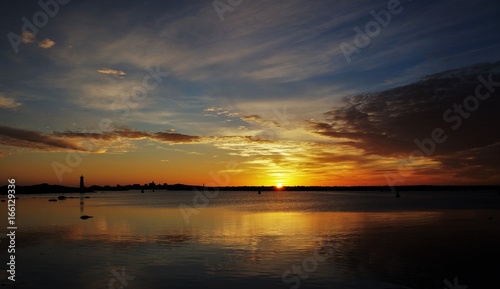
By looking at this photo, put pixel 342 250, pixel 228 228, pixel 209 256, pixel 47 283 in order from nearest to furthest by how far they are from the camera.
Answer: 1. pixel 47 283
2. pixel 209 256
3. pixel 342 250
4. pixel 228 228

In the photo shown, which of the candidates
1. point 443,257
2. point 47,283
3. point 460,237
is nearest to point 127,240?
point 47,283

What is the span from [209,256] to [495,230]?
3630 centimetres

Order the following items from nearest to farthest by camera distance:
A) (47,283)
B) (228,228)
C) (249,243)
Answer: (47,283), (249,243), (228,228)

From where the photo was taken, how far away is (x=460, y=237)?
1580 inches

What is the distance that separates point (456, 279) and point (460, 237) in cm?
1979

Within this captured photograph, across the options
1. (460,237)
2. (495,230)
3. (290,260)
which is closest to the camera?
(290,260)

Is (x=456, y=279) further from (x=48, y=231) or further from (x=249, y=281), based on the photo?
(x=48, y=231)

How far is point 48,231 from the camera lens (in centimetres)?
4700

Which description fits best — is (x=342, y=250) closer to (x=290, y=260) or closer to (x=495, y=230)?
(x=290, y=260)

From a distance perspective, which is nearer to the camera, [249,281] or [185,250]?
[249,281]

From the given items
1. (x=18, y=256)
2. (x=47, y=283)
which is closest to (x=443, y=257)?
(x=47, y=283)

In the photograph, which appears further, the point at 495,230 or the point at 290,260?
the point at 495,230

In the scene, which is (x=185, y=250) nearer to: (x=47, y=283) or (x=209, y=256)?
(x=209, y=256)

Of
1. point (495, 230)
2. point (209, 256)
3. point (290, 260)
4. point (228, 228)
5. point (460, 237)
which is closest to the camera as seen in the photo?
point (290, 260)
